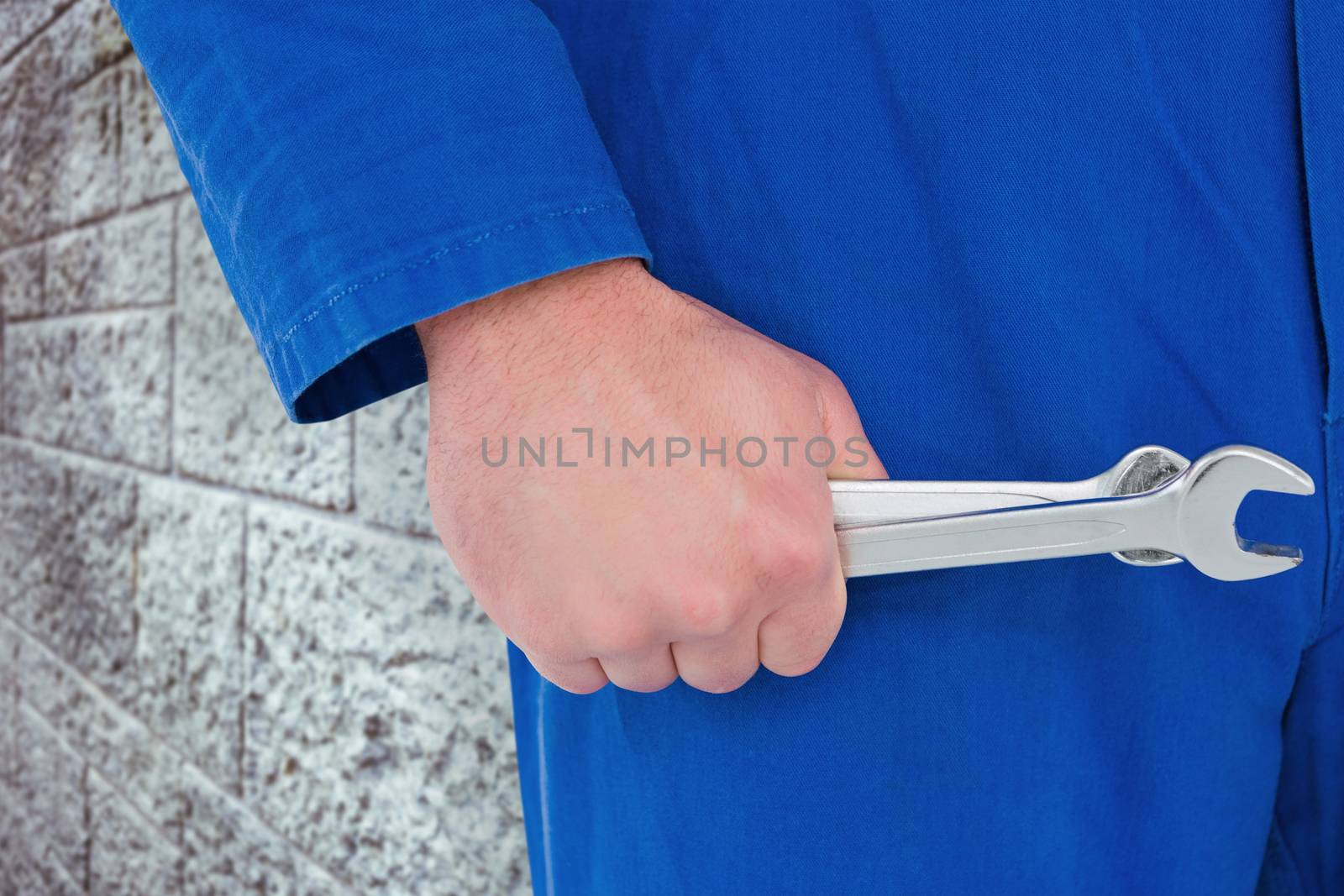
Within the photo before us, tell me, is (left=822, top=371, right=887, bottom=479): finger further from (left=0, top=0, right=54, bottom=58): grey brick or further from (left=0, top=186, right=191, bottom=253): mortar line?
(left=0, top=0, right=54, bottom=58): grey brick

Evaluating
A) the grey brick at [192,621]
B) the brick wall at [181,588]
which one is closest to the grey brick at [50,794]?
the brick wall at [181,588]

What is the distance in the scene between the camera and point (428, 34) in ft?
1.10

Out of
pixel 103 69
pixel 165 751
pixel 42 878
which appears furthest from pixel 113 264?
pixel 42 878

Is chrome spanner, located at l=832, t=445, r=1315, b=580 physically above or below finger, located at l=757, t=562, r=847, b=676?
above

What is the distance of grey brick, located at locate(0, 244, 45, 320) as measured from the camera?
1986 millimetres

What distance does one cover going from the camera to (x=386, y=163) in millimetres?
325

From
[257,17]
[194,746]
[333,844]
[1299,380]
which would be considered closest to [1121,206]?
[1299,380]

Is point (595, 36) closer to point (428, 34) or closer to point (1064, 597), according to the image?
point (428, 34)

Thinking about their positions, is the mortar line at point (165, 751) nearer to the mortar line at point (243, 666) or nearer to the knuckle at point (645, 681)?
the mortar line at point (243, 666)

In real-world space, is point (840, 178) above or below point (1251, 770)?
above

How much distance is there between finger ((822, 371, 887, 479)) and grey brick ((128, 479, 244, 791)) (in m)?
1.21

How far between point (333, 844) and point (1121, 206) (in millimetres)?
1220

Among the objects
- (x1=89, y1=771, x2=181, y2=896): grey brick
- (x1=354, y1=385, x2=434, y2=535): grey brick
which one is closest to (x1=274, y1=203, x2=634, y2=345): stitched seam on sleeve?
(x1=354, y1=385, x2=434, y2=535): grey brick

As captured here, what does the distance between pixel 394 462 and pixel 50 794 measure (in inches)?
66.9
